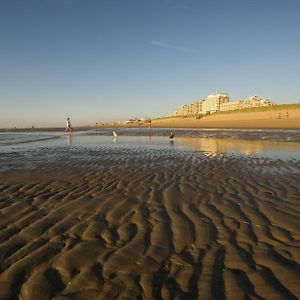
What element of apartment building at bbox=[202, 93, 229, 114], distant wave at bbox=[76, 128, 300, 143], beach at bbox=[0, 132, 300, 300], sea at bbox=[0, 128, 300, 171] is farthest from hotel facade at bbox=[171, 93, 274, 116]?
beach at bbox=[0, 132, 300, 300]

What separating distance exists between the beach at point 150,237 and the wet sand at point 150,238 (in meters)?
0.02

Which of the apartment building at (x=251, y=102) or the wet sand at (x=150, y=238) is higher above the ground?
the apartment building at (x=251, y=102)

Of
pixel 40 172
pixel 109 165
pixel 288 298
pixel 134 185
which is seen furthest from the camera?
pixel 109 165

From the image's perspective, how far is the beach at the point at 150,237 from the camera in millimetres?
3828

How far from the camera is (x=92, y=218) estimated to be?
20.7 feet

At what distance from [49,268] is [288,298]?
2915 mm

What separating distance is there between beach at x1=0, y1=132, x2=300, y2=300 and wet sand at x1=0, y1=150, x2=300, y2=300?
2 cm

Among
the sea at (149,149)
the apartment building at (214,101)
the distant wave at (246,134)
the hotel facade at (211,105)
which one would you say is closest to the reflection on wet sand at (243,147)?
the sea at (149,149)

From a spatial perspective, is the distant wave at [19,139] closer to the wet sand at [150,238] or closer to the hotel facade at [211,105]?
the wet sand at [150,238]

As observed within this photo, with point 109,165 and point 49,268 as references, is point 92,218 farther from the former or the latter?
point 109,165

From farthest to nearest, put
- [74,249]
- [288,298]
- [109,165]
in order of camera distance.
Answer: [109,165]
[74,249]
[288,298]

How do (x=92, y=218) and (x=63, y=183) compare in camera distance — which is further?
(x=63, y=183)

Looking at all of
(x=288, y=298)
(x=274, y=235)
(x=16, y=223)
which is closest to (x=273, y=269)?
(x=288, y=298)

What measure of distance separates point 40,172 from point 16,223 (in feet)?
19.3
